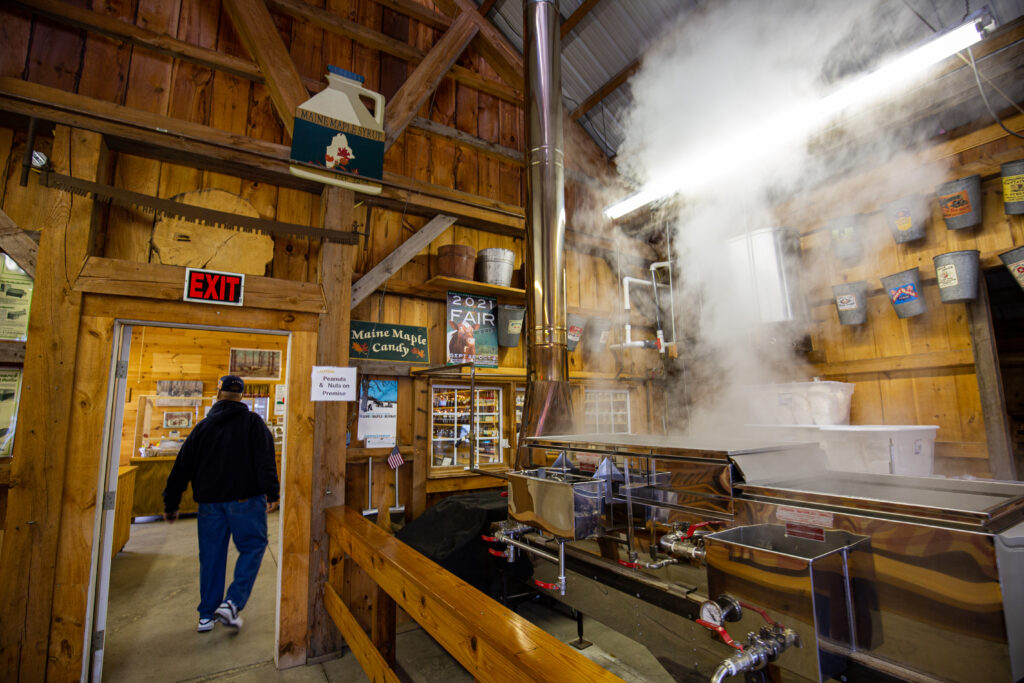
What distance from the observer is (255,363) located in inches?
300

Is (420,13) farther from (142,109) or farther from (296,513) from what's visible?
(296,513)

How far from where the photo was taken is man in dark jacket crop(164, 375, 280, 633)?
326cm

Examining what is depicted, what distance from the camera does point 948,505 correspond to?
117cm

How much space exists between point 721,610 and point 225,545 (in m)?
3.45

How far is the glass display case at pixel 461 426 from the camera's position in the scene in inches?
150

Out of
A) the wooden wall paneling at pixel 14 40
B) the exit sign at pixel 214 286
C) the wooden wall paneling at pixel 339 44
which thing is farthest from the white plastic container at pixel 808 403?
the wooden wall paneling at pixel 14 40

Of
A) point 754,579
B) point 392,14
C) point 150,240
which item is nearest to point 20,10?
point 150,240

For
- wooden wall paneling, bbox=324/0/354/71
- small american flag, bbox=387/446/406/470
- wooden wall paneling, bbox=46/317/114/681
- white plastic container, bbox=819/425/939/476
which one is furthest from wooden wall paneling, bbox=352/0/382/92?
white plastic container, bbox=819/425/939/476

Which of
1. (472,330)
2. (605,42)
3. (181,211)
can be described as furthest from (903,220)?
(181,211)

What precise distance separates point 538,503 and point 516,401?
2.26 meters

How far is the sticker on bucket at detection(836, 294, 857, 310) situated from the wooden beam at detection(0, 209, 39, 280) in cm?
551

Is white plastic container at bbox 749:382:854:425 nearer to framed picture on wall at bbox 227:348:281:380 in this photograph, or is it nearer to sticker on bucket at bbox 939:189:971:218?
sticker on bucket at bbox 939:189:971:218

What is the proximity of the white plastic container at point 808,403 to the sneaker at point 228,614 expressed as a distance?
4256 millimetres

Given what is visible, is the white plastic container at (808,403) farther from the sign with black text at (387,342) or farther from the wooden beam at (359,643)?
the wooden beam at (359,643)
